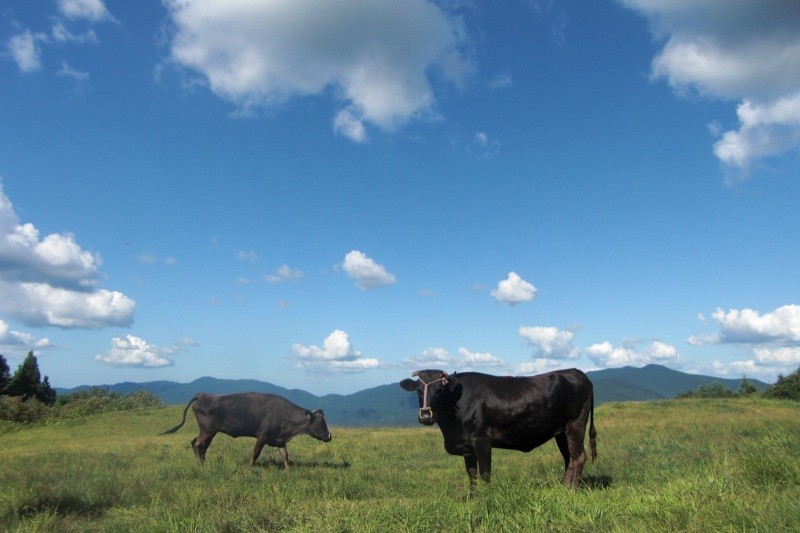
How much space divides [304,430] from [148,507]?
8886 millimetres

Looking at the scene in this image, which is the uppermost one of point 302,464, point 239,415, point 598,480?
point 239,415

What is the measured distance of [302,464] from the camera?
1527 cm

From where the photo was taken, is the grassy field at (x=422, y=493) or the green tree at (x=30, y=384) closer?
the grassy field at (x=422, y=493)

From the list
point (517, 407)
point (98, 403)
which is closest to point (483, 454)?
point (517, 407)

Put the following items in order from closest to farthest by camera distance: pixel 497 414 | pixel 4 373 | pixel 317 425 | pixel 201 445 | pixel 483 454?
pixel 483 454, pixel 497 414, pixel 201 445, pixel 317 425, pixel 4 373

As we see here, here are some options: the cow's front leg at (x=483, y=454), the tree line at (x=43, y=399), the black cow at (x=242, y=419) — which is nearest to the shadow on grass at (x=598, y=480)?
the cow's front leg at (x=483, y=454)

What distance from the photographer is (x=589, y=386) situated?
10805mm

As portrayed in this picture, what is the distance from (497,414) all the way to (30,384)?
6557 centimetres

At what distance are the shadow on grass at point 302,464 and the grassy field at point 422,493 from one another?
0.27 feet

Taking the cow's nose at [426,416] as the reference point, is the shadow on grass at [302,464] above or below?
below

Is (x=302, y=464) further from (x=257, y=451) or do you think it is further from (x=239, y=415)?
(x=239, y=415)

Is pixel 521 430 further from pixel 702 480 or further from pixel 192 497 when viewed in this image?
pixel 192 497

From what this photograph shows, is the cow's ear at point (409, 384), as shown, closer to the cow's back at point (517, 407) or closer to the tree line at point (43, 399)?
the cow's back at point (517, 407)

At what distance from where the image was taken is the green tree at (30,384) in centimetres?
5841
